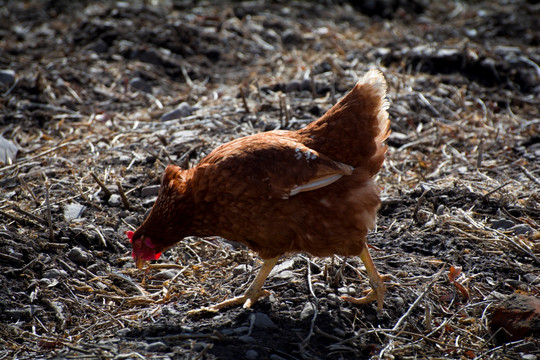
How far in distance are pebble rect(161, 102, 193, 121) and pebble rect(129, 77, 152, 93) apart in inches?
38.9

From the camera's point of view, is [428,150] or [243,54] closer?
[428,150]

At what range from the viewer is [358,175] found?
3346mm

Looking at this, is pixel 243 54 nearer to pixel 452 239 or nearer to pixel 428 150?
pixel 428 150

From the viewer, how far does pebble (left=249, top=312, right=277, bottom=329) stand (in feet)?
10.1

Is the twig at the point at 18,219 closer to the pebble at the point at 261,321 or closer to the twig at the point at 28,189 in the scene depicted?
the twig at the point at 28,189

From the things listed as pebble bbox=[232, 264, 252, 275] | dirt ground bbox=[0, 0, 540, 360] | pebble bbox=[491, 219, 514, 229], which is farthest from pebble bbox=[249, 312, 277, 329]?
pebble bbox=[491, 219, 514, 229]

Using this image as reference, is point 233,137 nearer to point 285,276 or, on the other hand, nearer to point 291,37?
point 285,276

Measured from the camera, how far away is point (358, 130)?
3.39 m

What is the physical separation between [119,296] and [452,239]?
246 cm

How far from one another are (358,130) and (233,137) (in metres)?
2.02

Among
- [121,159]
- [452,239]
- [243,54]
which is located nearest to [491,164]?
[452,239]

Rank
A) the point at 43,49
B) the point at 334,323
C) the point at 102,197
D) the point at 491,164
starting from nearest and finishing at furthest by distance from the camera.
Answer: the point at 334,323 < the point at 102,197 < the point at 491,164 < the point at 43,49

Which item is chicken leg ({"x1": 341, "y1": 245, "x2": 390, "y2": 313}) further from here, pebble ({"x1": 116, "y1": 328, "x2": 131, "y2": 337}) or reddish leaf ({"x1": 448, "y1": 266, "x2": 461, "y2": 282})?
pebble ({"x1": 116, "y1": 328, "x2": 131, "y2": 337})

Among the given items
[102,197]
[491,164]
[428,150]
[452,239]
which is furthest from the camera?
[428,150]
